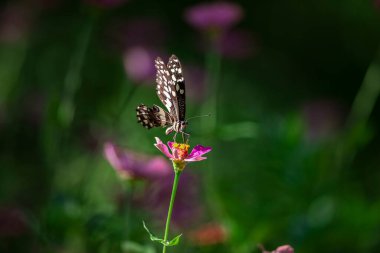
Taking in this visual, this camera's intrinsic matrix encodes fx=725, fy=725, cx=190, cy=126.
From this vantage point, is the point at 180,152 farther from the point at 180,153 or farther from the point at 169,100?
the point at 169,100

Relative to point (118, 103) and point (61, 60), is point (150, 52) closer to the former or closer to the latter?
point (118, 103)

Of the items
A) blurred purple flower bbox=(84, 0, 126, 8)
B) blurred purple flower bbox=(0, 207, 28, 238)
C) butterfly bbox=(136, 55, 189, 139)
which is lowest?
blurred purple flower bbox=(0, 207, 28, 238)

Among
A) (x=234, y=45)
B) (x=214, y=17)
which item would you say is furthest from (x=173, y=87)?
(x=234, y=45)

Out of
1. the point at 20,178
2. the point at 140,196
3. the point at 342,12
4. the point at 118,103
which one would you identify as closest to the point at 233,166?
the point at 118,103

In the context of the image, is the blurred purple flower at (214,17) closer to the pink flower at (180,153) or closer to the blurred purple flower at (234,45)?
the blurred purple flower at (234,45)

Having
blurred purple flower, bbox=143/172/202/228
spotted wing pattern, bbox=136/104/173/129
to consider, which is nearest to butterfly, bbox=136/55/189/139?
spotted wing pattern, bbox=136/104/173/129

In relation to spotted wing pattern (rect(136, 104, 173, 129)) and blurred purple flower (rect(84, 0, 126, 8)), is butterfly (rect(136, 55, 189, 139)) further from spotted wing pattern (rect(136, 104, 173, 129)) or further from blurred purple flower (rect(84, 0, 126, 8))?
blurred purple flower (rect(84, 0, 126, 8))
